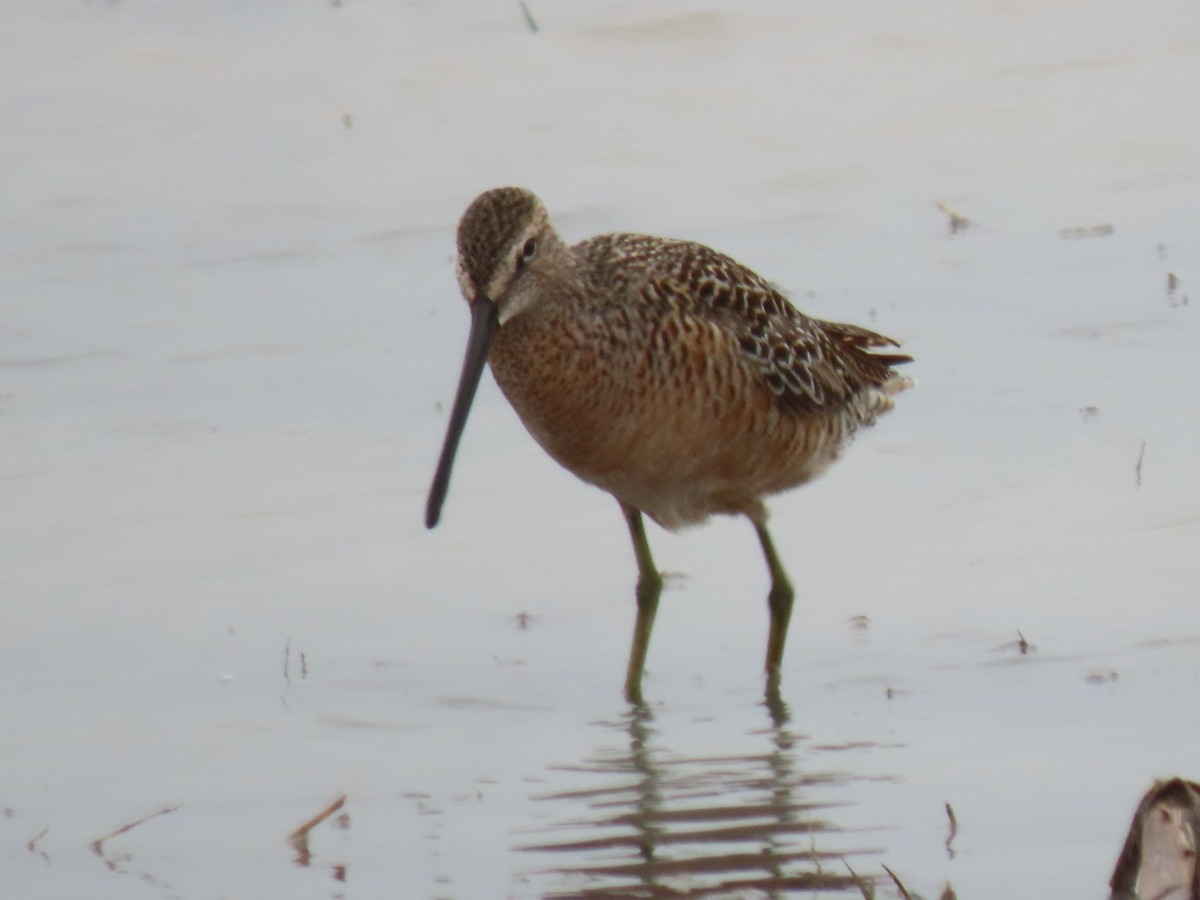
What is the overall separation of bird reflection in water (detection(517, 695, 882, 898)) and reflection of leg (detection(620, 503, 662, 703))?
1.23 feet

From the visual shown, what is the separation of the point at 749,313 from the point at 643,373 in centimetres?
50

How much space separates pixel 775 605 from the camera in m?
5.76

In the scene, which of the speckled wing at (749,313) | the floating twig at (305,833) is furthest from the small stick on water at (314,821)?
the speckled wing at (749,313)

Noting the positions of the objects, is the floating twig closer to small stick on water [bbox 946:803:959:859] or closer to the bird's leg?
small stick on water [bbox 946:803:959:859]

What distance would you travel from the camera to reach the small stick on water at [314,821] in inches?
167

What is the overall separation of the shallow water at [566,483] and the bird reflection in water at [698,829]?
12 mm

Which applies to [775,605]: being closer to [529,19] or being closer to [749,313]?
[749,313]

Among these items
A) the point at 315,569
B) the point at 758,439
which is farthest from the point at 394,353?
the point at 758,439

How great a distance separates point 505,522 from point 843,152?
14.2ft

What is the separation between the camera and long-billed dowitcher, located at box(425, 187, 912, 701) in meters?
5.30

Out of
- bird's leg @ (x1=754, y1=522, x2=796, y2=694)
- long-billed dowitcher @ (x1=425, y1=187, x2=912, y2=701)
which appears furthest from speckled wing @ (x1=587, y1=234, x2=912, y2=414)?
bird's leg @ (x1=754, y1=522, x2=796, y2=694)

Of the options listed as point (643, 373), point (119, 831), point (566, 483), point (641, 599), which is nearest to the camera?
point (119, 831)

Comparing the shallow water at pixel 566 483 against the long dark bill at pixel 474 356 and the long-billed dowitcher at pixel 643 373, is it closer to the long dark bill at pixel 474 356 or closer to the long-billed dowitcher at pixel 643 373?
the long-billed dowitcher at pixel 643 373

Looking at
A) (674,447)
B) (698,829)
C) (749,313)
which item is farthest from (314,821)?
(749,313)
